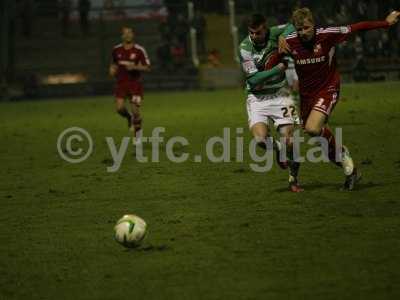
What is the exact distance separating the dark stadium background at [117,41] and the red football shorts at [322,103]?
21.3m

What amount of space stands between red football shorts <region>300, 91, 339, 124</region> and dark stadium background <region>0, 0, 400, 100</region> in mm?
21340

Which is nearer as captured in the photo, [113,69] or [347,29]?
[347,29]

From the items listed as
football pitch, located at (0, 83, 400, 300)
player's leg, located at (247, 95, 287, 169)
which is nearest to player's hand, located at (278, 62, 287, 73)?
player's leg, located at (247, 95, 287, 169)

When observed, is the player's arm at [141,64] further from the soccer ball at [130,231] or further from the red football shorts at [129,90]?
the soccer ball at [130,231]

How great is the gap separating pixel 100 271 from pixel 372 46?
2635 centimetres

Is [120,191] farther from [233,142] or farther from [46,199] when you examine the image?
[233,142]

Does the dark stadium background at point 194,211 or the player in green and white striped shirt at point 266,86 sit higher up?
the player in green and white striped shirt at point 266,86

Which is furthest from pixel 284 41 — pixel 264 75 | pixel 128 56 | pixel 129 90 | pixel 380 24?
pixel 129 90

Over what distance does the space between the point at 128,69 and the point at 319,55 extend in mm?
8248

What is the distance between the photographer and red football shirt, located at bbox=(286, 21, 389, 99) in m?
11.3

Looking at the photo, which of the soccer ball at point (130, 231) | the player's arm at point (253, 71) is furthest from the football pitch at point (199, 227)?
the player's arm at point (253, 71)

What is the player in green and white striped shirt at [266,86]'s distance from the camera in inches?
460
